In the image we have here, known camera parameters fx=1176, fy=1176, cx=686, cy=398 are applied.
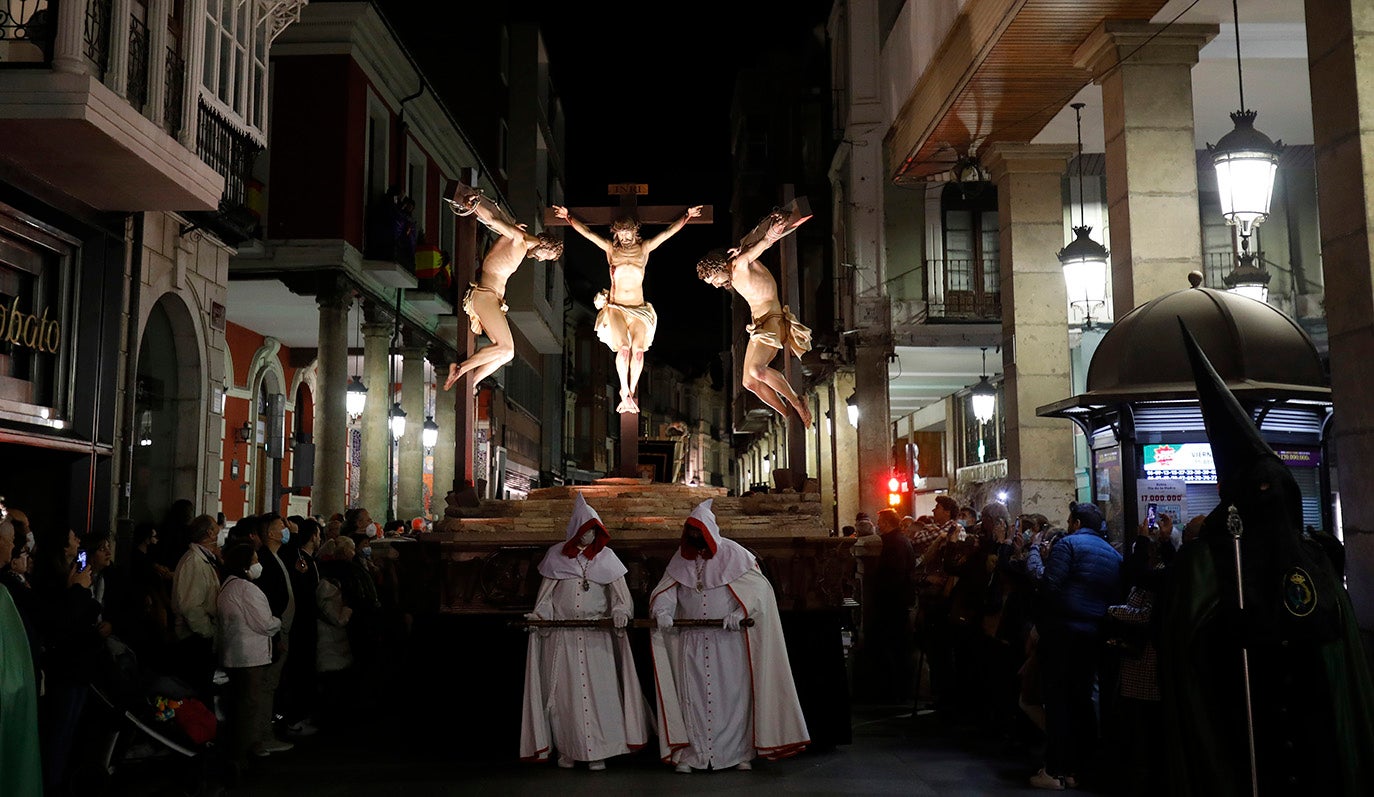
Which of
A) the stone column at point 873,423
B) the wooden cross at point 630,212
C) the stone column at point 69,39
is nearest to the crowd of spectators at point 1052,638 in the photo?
the wooden cross at point 630,212

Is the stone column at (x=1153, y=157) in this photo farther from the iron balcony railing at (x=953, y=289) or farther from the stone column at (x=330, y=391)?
the stone column at (x=330, y=391)

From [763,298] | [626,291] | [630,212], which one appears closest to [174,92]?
[630,212]

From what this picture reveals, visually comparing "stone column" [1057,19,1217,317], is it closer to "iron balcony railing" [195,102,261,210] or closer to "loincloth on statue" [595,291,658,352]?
"loincloth on statue" [595,291,658,352]

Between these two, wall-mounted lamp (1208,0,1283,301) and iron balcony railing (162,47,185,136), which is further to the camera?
iron balcony railing (162,47,185,136)

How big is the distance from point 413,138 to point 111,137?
1504 centimetres

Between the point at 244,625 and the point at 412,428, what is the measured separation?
1716 centimetres

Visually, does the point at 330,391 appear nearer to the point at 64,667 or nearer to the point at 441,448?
the point at 441,448

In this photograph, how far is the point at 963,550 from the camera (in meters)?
10.4

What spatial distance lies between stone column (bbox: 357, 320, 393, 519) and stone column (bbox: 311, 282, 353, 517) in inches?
84.1

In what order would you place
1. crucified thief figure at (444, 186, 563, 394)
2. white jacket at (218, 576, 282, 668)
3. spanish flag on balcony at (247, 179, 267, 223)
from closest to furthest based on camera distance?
1. white jacket at (218, 576, 282, 668)
2. crucified thief figure at (444, 186, 563, 394)
3. spanish flag on balcony at (247, 179, 267, 223)

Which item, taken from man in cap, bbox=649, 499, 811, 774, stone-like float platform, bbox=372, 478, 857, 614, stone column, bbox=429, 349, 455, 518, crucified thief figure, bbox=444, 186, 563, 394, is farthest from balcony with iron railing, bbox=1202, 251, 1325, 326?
stone column, bbox=429, 349, 455, 518

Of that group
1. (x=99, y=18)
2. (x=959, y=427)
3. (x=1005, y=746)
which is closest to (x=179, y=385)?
(x=99, y=18)

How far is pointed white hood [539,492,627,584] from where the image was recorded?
8703 millimetres

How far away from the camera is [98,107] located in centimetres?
960
